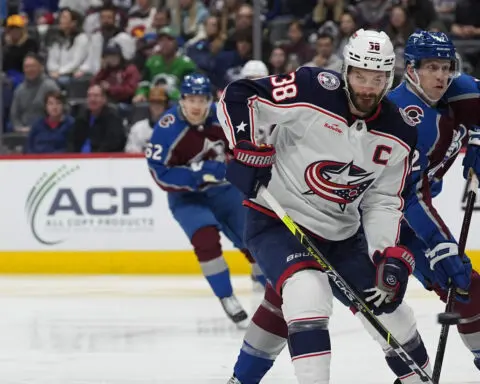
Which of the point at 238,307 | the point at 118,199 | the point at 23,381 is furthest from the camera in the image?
the point at 118,199

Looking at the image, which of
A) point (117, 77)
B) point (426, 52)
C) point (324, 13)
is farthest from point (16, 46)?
point (426, 52)

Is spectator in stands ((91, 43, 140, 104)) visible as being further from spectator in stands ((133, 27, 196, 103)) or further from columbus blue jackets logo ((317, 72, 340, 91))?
columbus blue jackets logo ((317, 72, 340, 91))

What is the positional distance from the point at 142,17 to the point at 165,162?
5000 mm

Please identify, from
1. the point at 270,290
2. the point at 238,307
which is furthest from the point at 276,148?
the point at 238,307

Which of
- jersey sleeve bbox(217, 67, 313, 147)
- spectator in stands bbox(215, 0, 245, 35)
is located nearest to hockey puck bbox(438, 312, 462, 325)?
jersey sleeve bbox(217, 67, 313, 147)

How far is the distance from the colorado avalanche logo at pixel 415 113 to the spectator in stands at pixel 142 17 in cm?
695

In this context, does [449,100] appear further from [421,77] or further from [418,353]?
[418,353]

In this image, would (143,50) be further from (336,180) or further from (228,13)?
(336,180)

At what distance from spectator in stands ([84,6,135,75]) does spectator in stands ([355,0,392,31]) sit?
2.00 m

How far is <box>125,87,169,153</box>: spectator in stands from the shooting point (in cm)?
880

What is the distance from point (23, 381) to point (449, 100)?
1.84 meters

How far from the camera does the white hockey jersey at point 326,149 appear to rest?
362 centimetres

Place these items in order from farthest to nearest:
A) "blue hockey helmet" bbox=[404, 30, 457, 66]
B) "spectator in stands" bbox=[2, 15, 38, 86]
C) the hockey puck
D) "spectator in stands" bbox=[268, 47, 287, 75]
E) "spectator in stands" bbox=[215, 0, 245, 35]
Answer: "spectator in stands" bbox=[2, 15, 38, 86] → "spectator in stands" bbox=[215, 0, 245, 35] → "spectator in stands" bbox=[268, 47, 287, 75] → "blue hockey helmet" bbox=[404, 30, 457, 66] → the hockey puck

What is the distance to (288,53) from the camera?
31.4 ft
